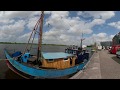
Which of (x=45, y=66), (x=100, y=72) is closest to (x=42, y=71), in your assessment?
(x=45, y=66)

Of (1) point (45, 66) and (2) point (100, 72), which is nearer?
(2) point (100, 72)

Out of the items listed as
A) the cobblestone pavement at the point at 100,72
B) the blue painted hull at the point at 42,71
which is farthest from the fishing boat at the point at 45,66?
the cobblestone pavement at the point at 100,72

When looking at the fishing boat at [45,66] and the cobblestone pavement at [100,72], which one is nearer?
the cobblestone pavement at [100,72]

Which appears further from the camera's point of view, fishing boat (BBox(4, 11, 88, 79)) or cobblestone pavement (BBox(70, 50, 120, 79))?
fishing boat (BBox(4, 11, 88, 79))

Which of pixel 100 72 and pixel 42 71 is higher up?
pixel 100 72

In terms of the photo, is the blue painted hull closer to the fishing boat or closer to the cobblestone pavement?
the fishing boat

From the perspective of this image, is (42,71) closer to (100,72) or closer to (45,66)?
(45,66)

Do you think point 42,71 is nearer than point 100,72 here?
No

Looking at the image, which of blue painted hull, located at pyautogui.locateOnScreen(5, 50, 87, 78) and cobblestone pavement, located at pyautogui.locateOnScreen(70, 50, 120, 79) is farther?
blue painted hull, located at pyautogui.locateOnScreen(5, 50, 87, 78)

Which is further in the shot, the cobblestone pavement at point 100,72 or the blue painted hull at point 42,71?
the blue painted hull at point 42,71

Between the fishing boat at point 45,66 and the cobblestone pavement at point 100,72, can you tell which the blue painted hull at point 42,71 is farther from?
the cobblestone pavement at point 100,72

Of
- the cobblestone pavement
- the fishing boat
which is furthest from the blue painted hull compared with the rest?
the cobblestone pavement
